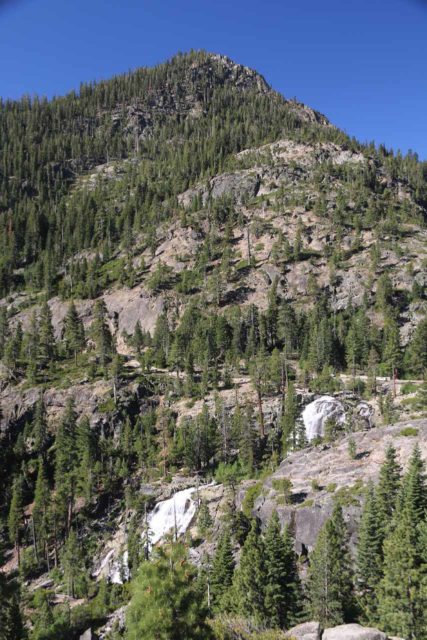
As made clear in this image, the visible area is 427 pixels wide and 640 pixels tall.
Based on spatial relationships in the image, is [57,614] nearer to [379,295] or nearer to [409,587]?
[409,587]

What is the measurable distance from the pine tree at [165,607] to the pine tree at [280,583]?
22.8 meters

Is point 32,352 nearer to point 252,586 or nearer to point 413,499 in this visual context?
point 252,586

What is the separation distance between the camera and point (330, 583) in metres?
40.0

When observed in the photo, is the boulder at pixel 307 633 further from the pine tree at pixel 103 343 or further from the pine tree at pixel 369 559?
the pine tree at pixel 103 343

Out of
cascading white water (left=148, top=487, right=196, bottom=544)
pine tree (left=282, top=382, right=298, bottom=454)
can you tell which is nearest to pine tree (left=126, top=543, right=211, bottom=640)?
cascading white water (left=148, top=487, right=196, bottom=544)

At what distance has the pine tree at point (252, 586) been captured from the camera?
40.3 m

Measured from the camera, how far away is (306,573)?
47.0m

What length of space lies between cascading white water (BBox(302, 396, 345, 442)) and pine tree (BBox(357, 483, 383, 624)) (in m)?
40.1

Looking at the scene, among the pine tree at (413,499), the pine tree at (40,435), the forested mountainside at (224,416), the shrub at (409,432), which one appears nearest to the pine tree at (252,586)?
the forested mountainside at (224,416)

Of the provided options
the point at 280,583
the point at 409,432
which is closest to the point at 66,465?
the point at 280,583

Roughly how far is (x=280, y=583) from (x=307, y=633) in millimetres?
21384

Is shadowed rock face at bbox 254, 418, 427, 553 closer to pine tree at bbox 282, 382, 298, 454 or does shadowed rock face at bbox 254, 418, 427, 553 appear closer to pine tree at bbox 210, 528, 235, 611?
pine tree at bbox 210, 528, 235, 611

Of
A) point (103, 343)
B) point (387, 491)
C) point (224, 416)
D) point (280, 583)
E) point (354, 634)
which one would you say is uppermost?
point (103, 343)

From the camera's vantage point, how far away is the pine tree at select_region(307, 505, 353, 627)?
3894 cm
